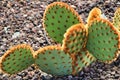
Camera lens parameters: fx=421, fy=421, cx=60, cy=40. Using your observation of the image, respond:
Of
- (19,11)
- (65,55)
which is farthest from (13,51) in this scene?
(19,11)

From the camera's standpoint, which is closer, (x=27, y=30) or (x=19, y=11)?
(x=27, y=30)

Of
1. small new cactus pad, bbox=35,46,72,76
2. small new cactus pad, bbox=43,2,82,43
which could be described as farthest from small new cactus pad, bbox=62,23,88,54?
small new cactus pad, bbox=43,2,82,43

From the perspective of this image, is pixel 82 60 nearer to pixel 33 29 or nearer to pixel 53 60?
pixel 53 60

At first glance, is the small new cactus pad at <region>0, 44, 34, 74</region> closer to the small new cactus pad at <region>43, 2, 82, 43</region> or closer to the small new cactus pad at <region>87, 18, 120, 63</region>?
the small new cactus pad at <region>43, 2, 82, 43</region>

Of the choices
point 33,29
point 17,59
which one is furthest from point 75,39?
point 33,29

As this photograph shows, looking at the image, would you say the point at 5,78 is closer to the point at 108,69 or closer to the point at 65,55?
the point at 65,55
